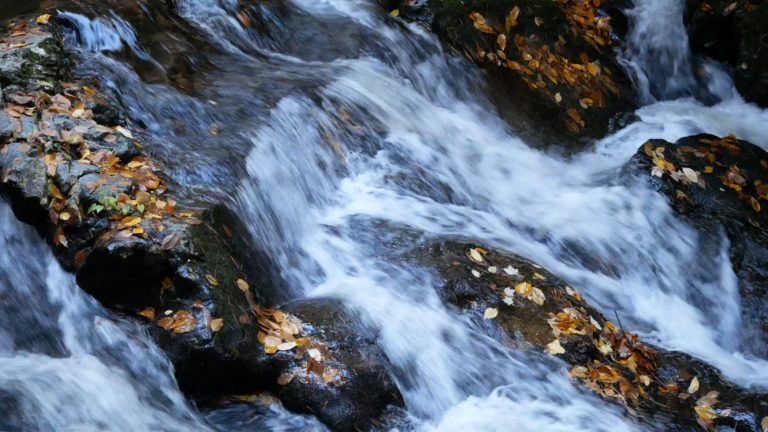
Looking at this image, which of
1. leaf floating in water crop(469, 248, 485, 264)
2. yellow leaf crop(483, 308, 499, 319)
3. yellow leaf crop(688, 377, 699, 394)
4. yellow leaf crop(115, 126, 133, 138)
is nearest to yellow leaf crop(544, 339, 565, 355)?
yellow leaf crop(483, 308, 499, 319)

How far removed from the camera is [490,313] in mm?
5277

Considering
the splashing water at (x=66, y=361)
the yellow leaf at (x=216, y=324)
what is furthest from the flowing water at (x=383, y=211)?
the yellow leaf at (x=216, y=324)

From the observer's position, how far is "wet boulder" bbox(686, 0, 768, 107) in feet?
30.4

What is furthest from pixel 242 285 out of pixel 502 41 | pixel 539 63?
pixel 539 63

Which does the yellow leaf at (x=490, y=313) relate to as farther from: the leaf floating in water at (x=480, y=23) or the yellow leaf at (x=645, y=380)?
the leaf floating in water at (x=480, y=23)

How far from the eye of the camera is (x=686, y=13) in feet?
33.3

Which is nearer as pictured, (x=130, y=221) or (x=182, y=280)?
(x=182, y=280)

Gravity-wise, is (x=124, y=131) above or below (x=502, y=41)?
below

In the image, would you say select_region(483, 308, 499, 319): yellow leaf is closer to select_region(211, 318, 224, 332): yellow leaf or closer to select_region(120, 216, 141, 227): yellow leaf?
select_region(211, 318, 224, 332): yellow leaf

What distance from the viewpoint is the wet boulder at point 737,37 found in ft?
30.4

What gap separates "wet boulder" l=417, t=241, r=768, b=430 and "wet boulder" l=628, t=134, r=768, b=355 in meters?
1.50

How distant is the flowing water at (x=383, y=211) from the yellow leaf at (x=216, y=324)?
349 mm

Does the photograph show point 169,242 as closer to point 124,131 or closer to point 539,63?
point 124,131

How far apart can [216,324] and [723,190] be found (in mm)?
5234
